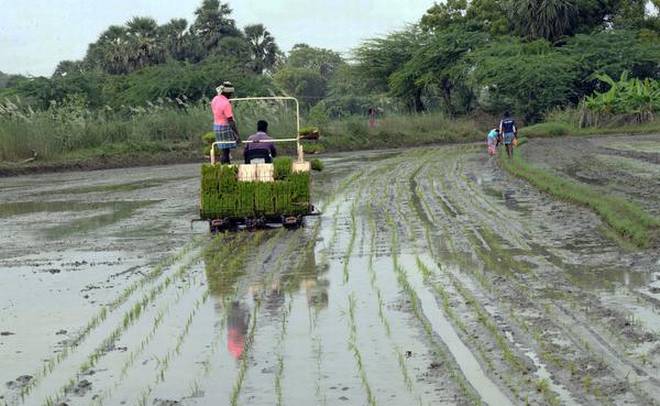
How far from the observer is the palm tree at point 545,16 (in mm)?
55678

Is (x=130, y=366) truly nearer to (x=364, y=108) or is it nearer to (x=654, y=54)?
(x=654, y=54)

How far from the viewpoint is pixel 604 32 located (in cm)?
5397

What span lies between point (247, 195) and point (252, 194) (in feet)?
0.22

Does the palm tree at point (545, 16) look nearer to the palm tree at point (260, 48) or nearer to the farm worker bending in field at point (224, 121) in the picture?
the palm tree at point (260, 48)

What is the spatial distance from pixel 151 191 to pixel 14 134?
12693 millimetres

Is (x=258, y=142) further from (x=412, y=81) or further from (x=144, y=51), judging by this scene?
(x=144, y=51)

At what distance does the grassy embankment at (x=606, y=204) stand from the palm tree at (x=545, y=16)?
34.3 metres

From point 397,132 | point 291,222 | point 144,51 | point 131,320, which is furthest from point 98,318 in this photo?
point 144,51

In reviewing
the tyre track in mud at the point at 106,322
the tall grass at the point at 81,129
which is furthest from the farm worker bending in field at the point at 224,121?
the tall grass at the point at 81,129

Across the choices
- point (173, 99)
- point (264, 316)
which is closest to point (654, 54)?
point (173, 99)

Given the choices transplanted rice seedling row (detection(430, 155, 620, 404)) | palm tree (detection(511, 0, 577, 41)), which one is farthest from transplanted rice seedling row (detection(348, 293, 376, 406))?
palm tree (detection(511, 0, 577, 41))

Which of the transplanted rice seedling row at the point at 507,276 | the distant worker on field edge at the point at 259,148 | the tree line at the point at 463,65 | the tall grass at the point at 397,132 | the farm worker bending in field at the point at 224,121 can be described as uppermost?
the tree line at the point at 463,65

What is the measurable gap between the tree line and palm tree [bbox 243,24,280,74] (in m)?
3.14

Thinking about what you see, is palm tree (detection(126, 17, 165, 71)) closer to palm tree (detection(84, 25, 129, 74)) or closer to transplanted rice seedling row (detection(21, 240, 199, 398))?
palm tree (detection(84, 25, 129, 74))
